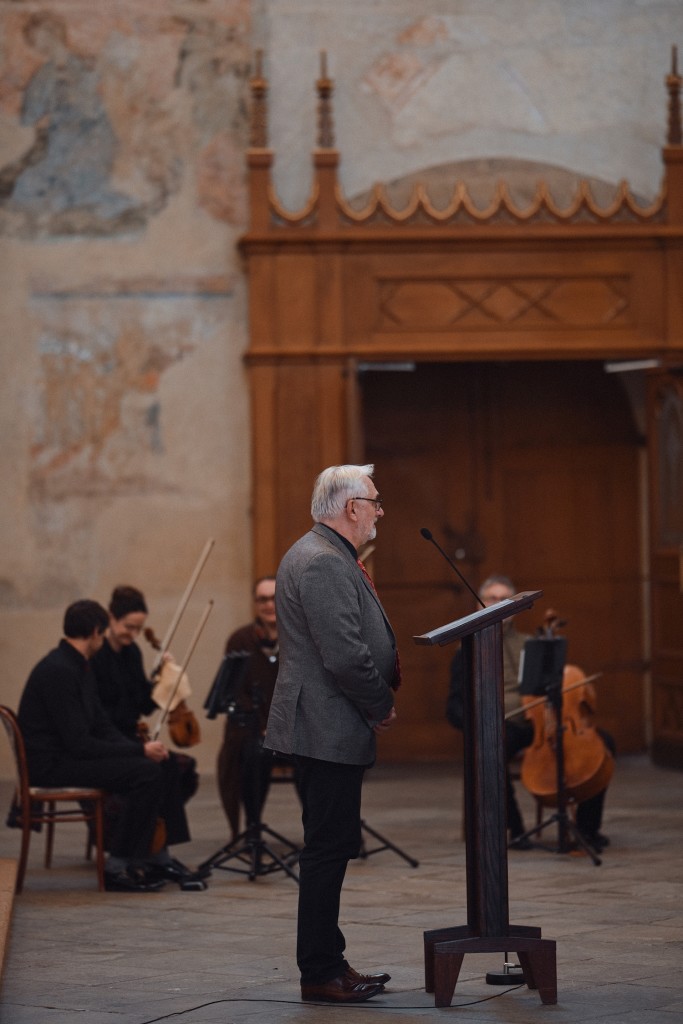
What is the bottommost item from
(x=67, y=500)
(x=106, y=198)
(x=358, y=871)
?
(x=358, y=871)

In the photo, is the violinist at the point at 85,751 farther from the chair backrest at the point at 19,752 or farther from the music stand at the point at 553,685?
the music stand at the point at 553,685

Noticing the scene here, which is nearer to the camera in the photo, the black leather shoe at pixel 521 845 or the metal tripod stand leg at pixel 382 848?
the metal tripod stand leg at pixel 382 848

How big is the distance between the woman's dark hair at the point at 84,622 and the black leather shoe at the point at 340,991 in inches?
107

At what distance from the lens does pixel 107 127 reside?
11836mm

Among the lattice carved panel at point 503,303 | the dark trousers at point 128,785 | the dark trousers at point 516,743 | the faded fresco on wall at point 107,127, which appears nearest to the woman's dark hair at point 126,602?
the dark trousers at point 128,785

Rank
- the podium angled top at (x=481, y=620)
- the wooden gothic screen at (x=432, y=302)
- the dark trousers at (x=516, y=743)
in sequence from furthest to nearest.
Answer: the wooden gothic screen at (x=432, y=302), the dark trousers at (x=516, y=743), the podium angled top at (x=481, y=620)

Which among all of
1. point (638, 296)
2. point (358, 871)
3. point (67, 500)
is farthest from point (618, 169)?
point (358, 871)

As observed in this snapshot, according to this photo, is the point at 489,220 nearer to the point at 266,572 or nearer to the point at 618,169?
the point at 618,169

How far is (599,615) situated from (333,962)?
25.8ft

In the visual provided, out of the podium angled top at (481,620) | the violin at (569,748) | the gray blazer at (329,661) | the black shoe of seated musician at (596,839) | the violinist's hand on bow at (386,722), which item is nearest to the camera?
the podium angled top at (481,620)

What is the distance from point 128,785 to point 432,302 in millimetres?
5207

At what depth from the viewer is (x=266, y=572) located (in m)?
11.7

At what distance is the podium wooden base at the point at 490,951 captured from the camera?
5.04 metres

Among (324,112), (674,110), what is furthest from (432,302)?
(674,110)
